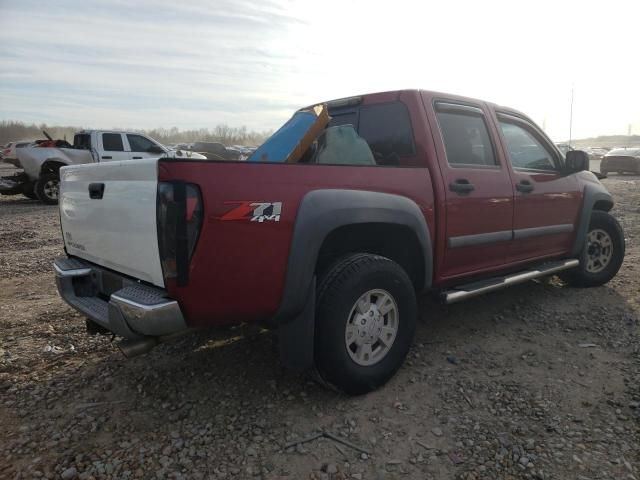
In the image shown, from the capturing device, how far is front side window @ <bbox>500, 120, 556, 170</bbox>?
4.03 m

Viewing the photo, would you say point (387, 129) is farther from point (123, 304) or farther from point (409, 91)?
point (123, 304)

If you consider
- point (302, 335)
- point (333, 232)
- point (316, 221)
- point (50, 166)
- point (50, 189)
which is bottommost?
point (302, 335)

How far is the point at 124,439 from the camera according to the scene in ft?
7.93

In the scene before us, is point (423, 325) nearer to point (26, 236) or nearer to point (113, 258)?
point (113, 258)

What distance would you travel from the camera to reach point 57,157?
11609 mm

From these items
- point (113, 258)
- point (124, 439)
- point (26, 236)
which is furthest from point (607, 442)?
point (26, 236)

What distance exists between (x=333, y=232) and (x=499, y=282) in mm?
1671

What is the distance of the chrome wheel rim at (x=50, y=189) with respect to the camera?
11.8 meters

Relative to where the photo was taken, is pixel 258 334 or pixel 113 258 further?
pixel 258 334


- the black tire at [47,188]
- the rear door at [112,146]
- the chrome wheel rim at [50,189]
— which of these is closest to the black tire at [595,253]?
the rear door at [112,146]

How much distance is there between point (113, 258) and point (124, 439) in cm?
96

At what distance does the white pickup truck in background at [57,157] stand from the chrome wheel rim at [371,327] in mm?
9626

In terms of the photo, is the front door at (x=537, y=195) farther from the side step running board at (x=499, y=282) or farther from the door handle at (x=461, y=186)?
the door handle at (x=461, y=186)

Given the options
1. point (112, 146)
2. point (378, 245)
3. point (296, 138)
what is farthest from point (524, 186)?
point (112, 146)
